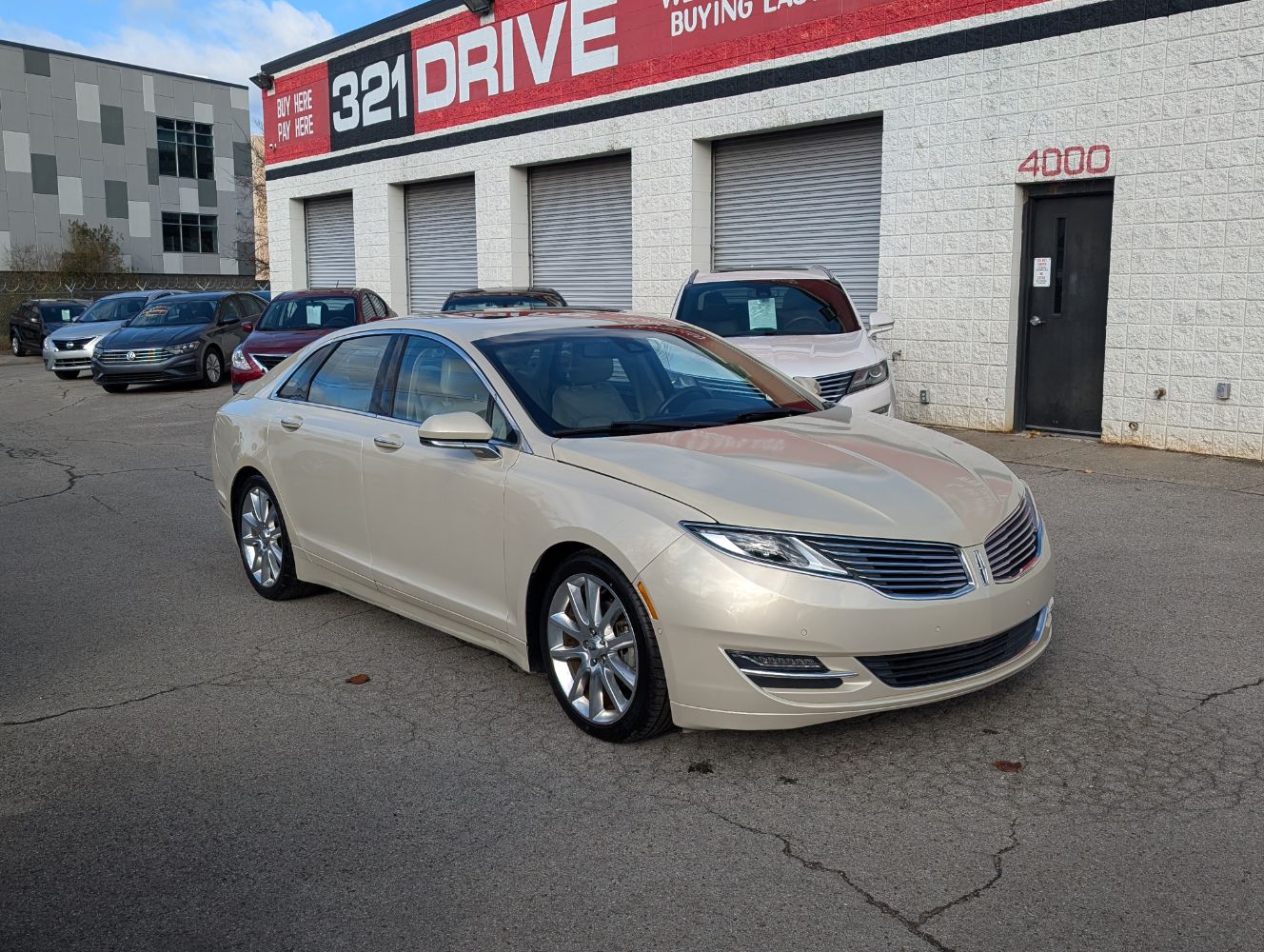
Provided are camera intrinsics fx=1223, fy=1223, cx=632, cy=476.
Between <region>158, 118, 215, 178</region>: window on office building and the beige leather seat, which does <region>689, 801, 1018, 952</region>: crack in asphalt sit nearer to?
the beige leather seat

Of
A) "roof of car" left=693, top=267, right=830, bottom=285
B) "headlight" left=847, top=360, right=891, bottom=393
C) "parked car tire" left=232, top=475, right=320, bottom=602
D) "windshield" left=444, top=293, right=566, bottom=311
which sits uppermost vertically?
"roof of car" left=693, top=267, right=830, bottom=285

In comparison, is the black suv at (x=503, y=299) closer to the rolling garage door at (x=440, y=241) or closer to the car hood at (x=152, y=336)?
the rolling garage door at (x=440, y=241)

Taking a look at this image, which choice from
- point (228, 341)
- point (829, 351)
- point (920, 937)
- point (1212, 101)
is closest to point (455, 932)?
point (920, 937)

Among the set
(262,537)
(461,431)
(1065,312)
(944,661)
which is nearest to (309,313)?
(1065,312)

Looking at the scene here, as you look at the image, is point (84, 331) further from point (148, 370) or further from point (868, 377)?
point (868, 377)

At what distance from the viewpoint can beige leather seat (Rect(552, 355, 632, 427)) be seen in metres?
5.10

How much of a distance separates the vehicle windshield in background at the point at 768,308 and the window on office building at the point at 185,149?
51.4 m

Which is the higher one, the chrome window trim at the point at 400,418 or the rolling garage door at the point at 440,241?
the rolling garage door at the point at 440,241

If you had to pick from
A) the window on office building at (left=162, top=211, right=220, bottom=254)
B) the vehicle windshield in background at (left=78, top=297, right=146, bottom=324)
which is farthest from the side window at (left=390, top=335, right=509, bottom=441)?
the window on office building at (left=162, top=211, right=220, bottom=254)

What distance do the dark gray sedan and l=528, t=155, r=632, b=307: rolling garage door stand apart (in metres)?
5.80

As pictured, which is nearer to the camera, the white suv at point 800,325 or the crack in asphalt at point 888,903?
the crack in asphalt at point 888,903

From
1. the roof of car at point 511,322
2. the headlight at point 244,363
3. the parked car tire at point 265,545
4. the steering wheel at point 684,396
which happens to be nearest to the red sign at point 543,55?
the headlight at point 244,363

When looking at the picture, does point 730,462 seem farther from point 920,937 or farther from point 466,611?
point 920,937

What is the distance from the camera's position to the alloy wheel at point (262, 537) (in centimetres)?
666
